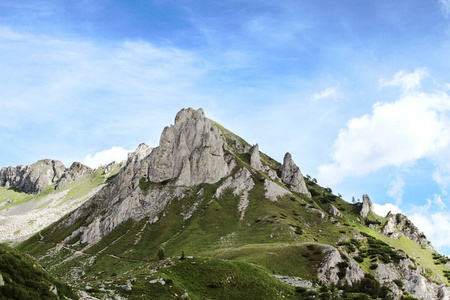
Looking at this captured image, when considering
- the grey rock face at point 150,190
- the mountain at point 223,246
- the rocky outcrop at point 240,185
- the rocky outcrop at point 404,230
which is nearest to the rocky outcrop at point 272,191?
the mountain at point 223,246

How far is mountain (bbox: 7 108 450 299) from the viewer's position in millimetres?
52250

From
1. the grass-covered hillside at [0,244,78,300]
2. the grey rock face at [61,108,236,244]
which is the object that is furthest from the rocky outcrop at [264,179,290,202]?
the grass-covered hillside at [0,244,78,300]

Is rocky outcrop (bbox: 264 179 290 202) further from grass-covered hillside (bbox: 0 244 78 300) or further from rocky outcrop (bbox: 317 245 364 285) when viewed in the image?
grass-covered hillside (bbox: 0 244 78 300)

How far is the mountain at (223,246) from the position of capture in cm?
5225

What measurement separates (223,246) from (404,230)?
5676 inches

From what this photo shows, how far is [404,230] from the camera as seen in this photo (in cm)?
19250

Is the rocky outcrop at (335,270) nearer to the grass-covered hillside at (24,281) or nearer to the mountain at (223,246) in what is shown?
the mountain at (223,246)

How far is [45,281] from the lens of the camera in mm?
27062

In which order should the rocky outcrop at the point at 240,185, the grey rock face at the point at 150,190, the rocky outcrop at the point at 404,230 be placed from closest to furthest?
1. the grey rock face at the point at 150,190
2. the rocky outcrop at the point at 240,185
3. the rocky outcrop at the point at 404,230

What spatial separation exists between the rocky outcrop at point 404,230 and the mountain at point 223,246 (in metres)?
0.76

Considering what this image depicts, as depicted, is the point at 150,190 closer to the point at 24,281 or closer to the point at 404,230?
the point at 24,281

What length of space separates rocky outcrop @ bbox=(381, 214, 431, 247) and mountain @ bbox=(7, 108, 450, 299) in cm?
76

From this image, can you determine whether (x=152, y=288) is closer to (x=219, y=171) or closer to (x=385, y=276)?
(x=385, y=276)

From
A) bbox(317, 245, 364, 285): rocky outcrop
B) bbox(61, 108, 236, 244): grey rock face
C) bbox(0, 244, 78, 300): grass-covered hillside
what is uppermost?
bbox(61, 108, 236, 244): grey rock face
